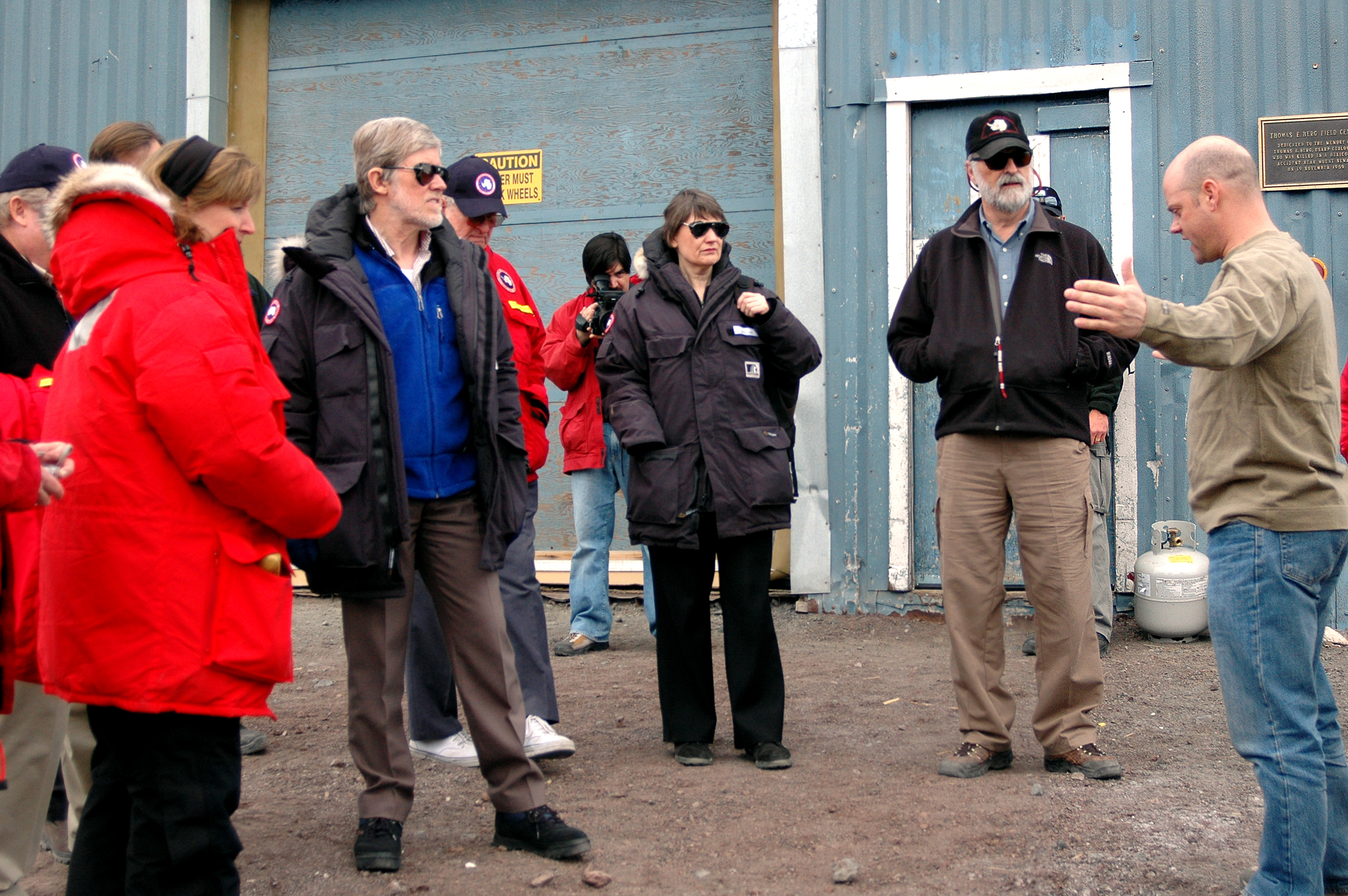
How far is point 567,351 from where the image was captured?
6102 millimetres

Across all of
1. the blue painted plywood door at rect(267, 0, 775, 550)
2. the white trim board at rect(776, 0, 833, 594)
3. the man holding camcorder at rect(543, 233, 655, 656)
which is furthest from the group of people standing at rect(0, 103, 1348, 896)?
the blue painted plywood door at rect(267, 0, 775, 550)

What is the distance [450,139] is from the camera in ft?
25.8

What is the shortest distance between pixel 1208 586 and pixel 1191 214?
3.14 ft

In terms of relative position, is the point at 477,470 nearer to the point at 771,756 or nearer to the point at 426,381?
the point at 426,381

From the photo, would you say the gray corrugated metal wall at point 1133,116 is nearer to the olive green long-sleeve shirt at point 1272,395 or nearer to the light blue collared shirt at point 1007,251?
the light blue collared shirt at point 1007,251

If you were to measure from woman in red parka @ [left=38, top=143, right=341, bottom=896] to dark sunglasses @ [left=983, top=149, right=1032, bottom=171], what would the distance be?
2.79m

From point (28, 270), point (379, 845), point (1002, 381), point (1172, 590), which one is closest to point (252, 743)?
point (379, 845)

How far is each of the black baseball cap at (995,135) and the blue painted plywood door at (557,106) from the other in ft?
10.1

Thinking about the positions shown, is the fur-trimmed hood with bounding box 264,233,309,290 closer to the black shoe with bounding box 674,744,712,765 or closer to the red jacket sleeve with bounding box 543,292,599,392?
the black shoe with bounding box 674,744,712,765

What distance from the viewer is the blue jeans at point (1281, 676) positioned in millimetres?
2812

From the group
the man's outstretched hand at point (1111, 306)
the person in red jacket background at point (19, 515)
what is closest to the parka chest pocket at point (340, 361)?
the person in red jacket background at point (19, 515)

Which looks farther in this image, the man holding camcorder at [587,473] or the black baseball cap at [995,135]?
the man holding camcorder at [587,473]

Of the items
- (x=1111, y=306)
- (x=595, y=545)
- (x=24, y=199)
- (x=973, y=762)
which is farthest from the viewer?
(x=595, y=545)

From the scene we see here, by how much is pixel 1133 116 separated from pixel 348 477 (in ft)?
16.9
